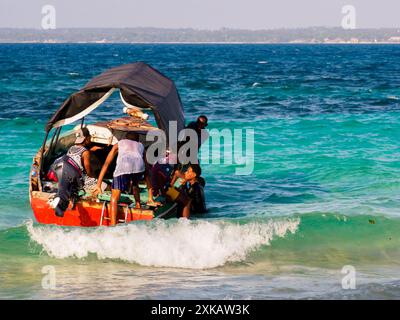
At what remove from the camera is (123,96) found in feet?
49.0

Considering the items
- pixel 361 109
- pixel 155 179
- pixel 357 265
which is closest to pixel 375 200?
pixel 357 265

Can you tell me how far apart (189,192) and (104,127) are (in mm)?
2438

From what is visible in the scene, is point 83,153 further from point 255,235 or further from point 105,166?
point 255,235

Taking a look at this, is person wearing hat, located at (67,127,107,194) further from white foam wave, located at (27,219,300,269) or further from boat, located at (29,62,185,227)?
white foam wave, located at (27,219,300,269)

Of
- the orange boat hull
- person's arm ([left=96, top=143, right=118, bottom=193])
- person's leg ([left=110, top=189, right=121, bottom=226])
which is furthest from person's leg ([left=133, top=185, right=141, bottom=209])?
person's arm ([left=96, top=143, right=118, bottom=193])

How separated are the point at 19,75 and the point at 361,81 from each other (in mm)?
27665

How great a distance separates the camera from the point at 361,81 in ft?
186

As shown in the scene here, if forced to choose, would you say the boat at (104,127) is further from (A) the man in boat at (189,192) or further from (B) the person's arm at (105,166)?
(B) the person's arm at (105,166)

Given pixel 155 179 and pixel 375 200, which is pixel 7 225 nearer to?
pixel 155 179

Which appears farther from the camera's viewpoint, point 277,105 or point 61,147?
point 277,105

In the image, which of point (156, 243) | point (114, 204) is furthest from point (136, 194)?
point (156, 243)

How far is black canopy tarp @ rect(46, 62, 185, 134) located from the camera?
13.8 metres

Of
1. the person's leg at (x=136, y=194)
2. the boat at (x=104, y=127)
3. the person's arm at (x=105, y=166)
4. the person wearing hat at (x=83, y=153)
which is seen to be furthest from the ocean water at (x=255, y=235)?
the person wearing hat at (x=83, y=153)

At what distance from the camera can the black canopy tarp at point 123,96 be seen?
13.8 m
